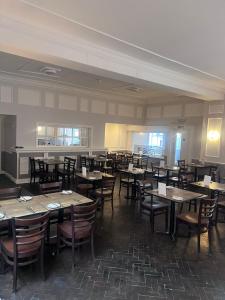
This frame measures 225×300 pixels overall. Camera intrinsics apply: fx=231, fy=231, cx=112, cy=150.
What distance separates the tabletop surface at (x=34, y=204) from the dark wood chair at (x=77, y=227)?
1.03ft

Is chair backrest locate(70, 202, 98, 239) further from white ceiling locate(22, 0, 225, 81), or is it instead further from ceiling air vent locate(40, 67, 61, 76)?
ceiling air vent locate(40, 67, 61, 76)

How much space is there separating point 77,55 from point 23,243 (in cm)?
Result: 334

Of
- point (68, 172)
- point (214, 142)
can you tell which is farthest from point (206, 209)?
point (214, 142)

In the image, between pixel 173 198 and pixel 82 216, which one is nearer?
pixel 82 216

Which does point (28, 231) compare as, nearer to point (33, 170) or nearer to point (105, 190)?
point (105, 190)

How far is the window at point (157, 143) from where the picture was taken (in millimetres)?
11202

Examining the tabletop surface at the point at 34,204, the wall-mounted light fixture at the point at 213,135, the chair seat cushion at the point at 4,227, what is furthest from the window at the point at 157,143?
the chair seat cushion at the point at 4,227

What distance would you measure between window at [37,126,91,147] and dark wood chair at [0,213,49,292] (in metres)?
6.28

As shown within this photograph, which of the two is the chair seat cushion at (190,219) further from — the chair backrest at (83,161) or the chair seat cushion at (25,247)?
the chair backrest at (83,161)

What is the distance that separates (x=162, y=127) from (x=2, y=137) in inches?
278

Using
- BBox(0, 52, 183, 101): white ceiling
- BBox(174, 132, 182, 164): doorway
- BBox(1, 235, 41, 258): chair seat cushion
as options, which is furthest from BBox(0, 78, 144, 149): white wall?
BBox(1, 235, 41, 258): chair seat cushion

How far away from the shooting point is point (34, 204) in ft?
11.6

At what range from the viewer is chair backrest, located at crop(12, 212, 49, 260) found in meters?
2.68

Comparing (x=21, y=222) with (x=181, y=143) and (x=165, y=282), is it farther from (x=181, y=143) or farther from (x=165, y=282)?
(x=181, y=143)
